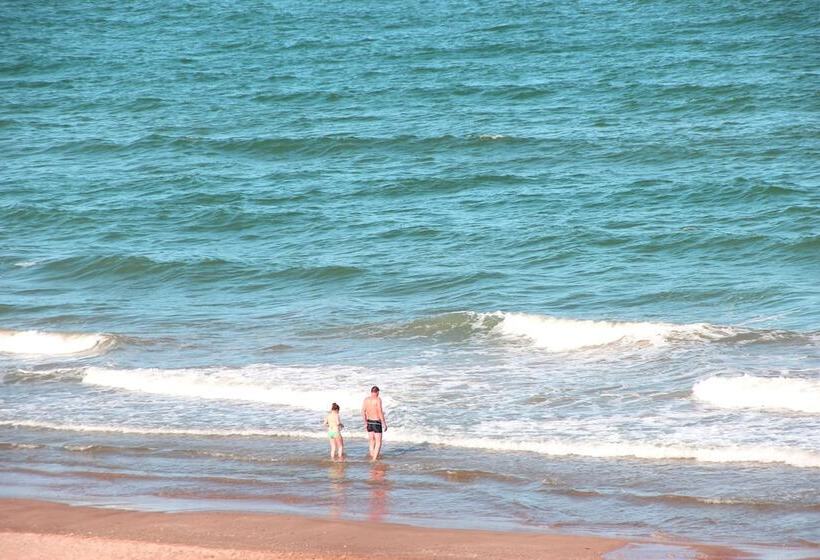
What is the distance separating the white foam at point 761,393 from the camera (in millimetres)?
17266

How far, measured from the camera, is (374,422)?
15945mm

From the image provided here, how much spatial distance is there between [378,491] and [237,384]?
219 inches

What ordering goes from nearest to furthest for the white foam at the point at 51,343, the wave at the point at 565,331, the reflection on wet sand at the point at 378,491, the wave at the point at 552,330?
the reflection on wet sand at the point at 378,491
the wave at the point at 565,331
the wave at the point at 552,330
the white foam at the point at 51,343

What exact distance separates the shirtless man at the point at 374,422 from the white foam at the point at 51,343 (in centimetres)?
801

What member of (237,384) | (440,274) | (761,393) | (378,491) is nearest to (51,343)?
(237,384)

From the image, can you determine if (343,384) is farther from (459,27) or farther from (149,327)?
(459,27)

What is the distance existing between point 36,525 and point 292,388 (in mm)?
6460

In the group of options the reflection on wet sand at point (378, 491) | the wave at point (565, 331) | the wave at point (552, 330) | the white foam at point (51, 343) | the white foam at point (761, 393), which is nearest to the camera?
the reflection on wet sand at point (378, 491)

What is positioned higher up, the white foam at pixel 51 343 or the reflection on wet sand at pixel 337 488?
the white foam at pixel 51 343

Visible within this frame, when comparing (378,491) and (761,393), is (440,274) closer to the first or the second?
(761,393)

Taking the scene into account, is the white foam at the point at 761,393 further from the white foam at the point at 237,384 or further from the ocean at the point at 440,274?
the white foam at the point at 237,384

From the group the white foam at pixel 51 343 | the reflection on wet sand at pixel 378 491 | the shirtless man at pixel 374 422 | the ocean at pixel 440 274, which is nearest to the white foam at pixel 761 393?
the ocean at pixel 440 274

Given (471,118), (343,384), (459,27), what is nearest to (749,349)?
(343,384)

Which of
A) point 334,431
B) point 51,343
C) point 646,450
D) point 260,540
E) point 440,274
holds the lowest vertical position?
point 646,450
